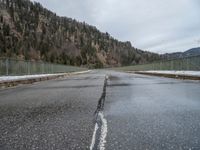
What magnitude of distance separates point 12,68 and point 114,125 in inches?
721

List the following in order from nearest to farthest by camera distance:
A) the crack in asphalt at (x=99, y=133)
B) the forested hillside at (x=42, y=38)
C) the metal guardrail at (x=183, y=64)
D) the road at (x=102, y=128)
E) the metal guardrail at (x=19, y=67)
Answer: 1. the crack in asphalt at (x=99, y=133)
2. the road at (x=102, y=128)
3. the metal guardrail at (x=19, y=67)
4. the metal guardrail at (x=183, y=64)
5. the forested hillside at (x=42, y=38)

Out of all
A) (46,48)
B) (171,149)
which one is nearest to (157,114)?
(171,149)

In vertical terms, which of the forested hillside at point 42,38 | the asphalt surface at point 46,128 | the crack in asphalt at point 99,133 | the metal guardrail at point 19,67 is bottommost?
the asphalt surface at point 46,128

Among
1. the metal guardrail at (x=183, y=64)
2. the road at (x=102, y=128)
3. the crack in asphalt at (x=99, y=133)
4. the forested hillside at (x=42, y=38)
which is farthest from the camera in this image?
the forested hillside at (x=42, y=38)

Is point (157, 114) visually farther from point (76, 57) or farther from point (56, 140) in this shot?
point (76, 57)

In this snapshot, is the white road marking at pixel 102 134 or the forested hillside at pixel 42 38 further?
the forested hillside at pixel 42 38

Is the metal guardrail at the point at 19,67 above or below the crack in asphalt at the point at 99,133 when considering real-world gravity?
above

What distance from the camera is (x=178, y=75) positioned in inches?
981

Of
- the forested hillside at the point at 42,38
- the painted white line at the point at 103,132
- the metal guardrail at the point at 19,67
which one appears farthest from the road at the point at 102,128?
the forested hillside at the point at 42,38

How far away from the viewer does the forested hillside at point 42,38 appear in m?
121

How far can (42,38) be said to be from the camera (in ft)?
466

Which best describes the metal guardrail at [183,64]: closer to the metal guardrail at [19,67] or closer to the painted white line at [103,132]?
the metal guardrail at [19,67]

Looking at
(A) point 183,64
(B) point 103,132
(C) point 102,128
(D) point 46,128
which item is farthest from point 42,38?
(B) point 103,132

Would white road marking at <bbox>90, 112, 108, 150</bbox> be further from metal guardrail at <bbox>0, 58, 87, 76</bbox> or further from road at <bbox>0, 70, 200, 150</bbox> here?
metal guardrail at <bbox>0, 58, 87, 76</bbox>
